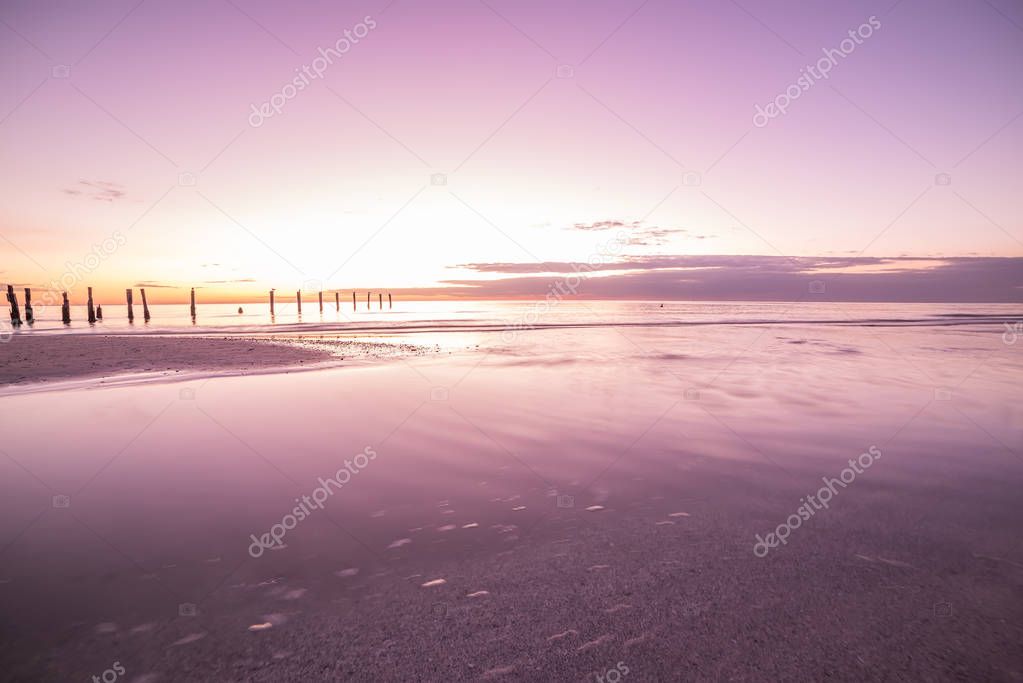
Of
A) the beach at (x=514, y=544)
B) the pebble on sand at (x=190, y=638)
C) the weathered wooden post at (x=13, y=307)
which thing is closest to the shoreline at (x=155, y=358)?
the beach at (x=514, y=544)

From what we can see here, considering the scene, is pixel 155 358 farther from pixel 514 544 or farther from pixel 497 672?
pixel 497 672

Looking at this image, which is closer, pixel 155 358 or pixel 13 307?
pixel 155 358

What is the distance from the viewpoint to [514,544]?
4.34m

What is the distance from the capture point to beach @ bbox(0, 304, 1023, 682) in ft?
9.70

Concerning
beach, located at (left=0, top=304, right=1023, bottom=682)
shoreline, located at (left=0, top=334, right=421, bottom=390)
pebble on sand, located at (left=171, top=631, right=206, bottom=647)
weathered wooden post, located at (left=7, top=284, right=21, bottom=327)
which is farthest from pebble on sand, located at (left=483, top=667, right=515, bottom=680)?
weathered wooden post, located at (left=7, top=284, right=21, bottom=327)

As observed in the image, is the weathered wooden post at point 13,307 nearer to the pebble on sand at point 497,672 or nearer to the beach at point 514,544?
the beach at point 514,544

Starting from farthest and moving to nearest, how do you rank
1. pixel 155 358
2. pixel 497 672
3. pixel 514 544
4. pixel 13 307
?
1. pixel 13 307
2. pixel 155 358
3. pixel 514 544
4. pixel 497 672

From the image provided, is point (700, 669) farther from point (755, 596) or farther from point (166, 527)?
point (166, 527)

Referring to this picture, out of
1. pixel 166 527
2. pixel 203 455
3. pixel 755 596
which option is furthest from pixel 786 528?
pixel 203 455

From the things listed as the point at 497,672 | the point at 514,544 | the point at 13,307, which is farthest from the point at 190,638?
the point at 13,307

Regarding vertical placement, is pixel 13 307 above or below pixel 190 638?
above

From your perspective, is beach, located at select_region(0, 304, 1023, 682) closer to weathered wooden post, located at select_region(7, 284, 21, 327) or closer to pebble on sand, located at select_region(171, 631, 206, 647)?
pebble on sand, located at select_region(171, 631, 206, 647)

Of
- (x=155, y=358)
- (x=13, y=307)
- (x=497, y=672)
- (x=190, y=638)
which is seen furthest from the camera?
(x=13, y=307)

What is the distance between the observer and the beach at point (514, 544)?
9.70 feet
